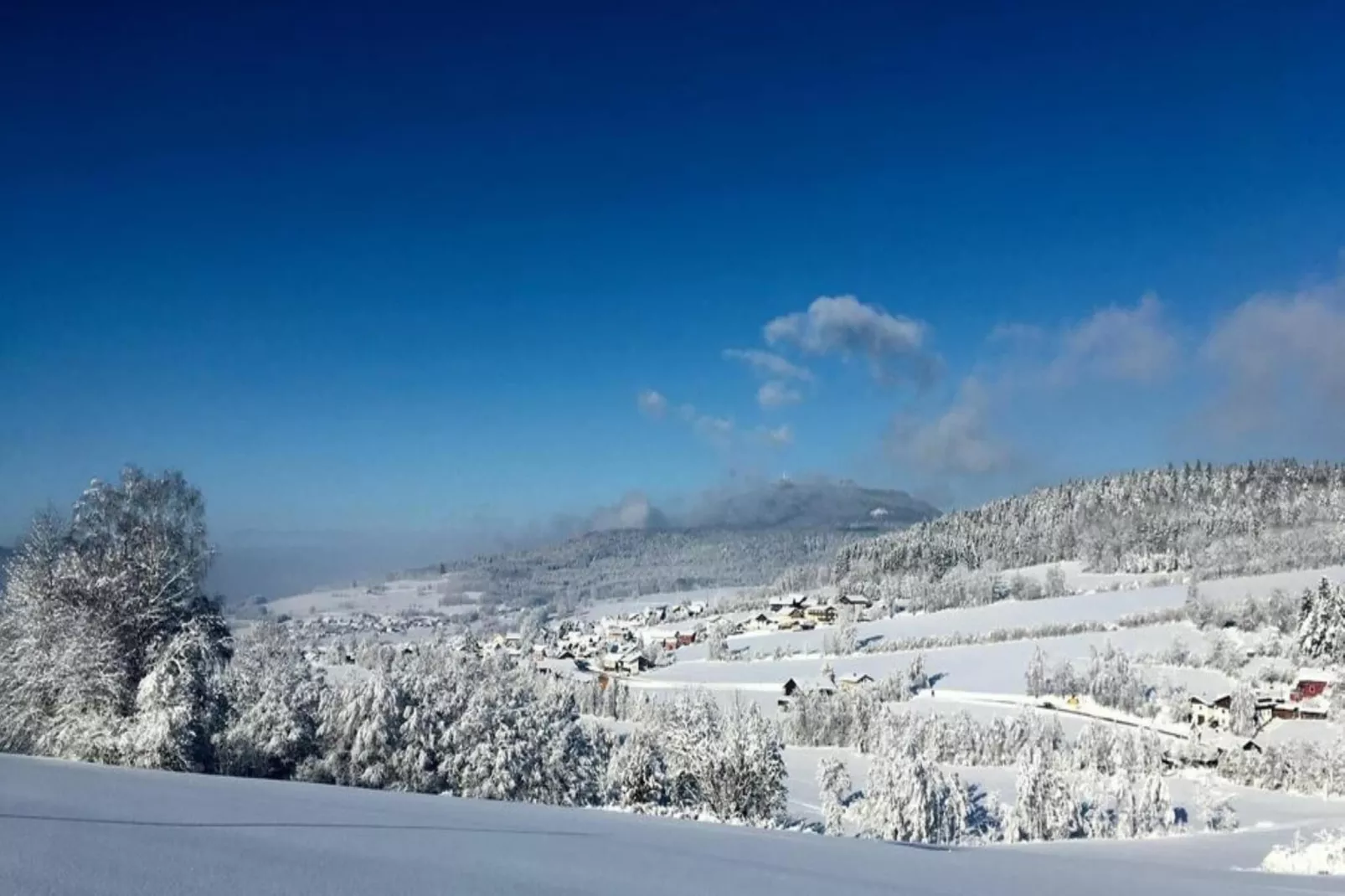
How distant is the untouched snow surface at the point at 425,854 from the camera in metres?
4.00

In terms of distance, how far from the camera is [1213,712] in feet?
209

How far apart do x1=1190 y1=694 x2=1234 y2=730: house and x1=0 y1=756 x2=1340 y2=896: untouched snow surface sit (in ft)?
219

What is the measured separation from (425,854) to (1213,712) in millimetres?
75352

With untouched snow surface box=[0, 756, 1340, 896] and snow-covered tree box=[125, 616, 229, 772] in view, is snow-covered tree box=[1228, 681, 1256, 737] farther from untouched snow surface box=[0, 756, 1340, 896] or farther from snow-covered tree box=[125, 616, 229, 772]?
snow-covered tree box=[125, 616, 229, 772]

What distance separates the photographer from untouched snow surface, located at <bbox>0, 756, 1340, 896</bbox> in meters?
4.00

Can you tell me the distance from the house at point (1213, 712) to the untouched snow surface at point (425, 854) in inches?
2628

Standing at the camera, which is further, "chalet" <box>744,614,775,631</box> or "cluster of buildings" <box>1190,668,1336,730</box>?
"chalet" <box>744,614,775,631</box>

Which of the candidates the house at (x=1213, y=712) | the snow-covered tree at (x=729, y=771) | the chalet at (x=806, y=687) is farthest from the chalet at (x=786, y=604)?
the snow-covered tree at (x=729, y=771)

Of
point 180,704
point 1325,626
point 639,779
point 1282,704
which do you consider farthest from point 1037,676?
point 180,704

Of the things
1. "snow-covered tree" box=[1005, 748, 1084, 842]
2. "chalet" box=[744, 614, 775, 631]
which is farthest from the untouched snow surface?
"chalet" box=[744, 614, 775, 631]

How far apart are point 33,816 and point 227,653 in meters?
14.0

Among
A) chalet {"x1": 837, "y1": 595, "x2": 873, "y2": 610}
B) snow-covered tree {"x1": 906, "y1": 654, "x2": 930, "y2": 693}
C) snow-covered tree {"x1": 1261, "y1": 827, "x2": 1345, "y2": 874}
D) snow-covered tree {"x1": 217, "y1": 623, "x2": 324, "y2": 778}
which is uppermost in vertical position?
snow-covered tree {"x1": 1261, "y1": 827, "x2": 1345, "y2": 874}

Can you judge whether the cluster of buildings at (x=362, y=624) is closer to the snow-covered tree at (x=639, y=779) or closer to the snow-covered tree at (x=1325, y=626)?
the snow-covered tree at (x=639, y=779)

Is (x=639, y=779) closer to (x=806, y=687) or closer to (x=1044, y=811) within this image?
(x=1044, y=811)
